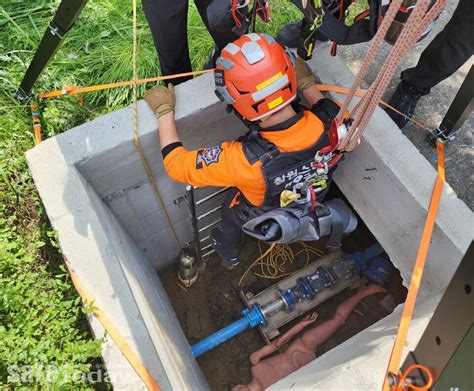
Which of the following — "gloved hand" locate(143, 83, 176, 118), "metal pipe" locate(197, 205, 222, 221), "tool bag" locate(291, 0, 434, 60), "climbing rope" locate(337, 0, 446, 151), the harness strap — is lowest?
"climbing rope" locate(337, 0, 446, 151)

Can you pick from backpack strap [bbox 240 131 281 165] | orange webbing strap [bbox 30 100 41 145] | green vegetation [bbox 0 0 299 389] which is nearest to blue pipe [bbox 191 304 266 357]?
green vegetation [bbox 0 0 299 389]

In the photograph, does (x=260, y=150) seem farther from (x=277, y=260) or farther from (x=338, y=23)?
(x=277, y=260)

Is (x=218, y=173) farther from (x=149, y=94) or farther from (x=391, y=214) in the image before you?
(x=391, y=214)

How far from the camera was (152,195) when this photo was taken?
374 centimetres

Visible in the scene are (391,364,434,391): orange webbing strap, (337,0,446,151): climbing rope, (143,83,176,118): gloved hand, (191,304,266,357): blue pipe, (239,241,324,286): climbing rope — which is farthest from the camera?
(239,241,324,286): climbing rope

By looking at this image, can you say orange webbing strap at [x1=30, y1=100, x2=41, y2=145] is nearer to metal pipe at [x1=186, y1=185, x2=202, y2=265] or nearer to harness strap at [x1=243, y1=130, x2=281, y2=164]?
metal pipe at [x1=186, y1=185, x2=202, y2=265]

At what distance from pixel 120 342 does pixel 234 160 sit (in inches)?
49.2

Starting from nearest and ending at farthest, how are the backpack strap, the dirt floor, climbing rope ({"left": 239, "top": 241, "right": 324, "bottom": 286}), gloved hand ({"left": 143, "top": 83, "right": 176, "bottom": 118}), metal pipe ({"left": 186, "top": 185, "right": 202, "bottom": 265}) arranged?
the backpack strap, gloved hand ({"left": 143, "top": 83, "right": 176, "bottom": 118}), metal pipe ({"left": 186, "top": 185, "right": 202, "bottom": 265}), the dirt floor, climbing rope ({"left": 239, "top": 241, "right": 324, "bottom": 286})

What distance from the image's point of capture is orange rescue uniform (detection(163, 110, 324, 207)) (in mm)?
2734

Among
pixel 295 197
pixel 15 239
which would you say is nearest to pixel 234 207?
pixel 295 197

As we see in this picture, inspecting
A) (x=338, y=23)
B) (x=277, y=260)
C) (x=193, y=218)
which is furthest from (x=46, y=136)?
(x=277, y=260)

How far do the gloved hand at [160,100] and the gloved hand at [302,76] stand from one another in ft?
3.08

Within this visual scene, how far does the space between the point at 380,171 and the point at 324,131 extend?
1.76ft

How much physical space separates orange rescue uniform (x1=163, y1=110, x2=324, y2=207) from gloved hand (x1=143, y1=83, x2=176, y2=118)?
390mm
